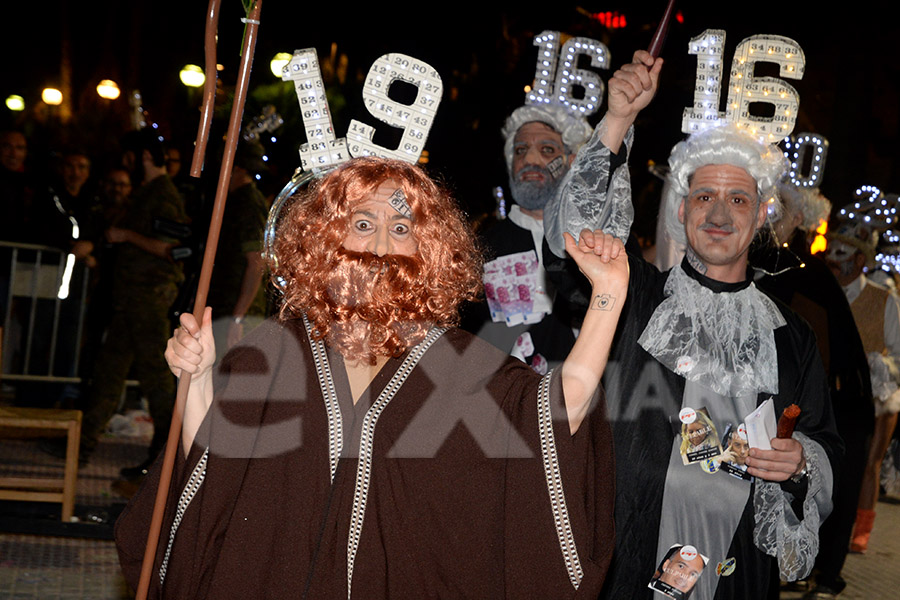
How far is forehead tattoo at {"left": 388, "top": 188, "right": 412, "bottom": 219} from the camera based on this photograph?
2.61 metres

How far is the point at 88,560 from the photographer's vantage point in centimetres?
529

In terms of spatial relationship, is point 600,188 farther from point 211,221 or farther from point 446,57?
point 446,57

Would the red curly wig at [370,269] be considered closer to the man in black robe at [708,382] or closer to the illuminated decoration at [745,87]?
the man in black robe at [708,382]

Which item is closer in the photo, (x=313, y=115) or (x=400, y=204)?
(x=400, y=204)

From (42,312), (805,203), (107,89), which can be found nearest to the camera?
(805,203)

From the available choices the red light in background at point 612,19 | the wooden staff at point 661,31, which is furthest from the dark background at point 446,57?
the wooden staff at point 661,31

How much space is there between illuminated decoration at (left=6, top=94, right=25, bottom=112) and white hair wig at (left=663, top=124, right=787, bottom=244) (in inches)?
608

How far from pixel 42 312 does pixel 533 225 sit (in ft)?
15.0

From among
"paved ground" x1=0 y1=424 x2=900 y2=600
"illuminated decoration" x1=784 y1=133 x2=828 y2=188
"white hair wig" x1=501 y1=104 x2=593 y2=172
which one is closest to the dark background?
"paved ground" x1=0 y1=424 x2=900 y2=600

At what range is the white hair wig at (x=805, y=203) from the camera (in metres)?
4.84

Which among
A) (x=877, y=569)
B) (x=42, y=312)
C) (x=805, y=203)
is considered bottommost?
(x=877, y=569)

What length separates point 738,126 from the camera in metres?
3.43

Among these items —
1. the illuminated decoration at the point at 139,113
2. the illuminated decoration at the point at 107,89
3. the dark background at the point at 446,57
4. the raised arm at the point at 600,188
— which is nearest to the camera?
the raised arm at the point at 600,188

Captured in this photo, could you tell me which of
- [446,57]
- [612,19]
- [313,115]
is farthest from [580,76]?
[446,57]
